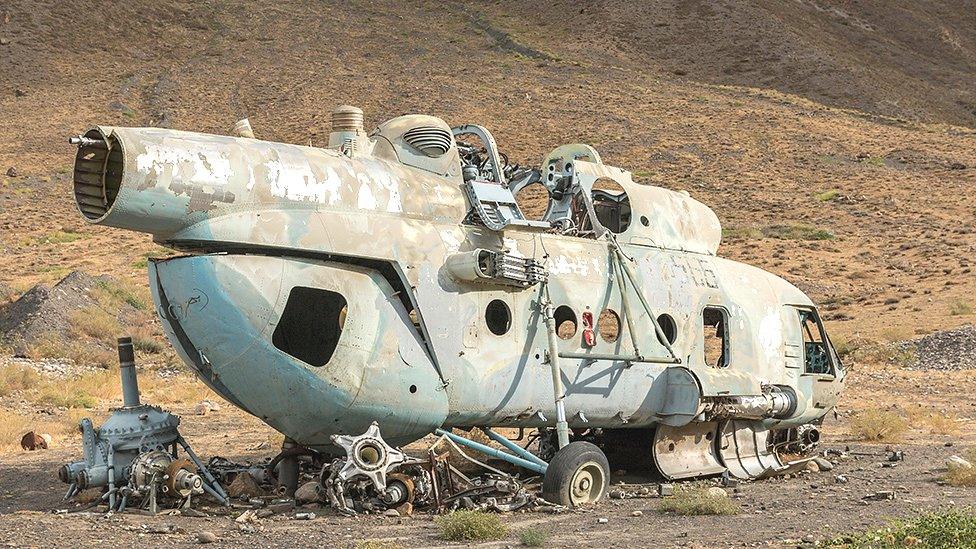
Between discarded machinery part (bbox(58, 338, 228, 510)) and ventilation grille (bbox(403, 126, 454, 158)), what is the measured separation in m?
3.80

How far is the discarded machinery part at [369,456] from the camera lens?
1177 centimetres

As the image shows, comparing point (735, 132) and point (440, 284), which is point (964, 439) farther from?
point (735, 132)

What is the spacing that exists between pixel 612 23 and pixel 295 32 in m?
21.2

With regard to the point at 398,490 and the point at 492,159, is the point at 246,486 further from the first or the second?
the point at 492,159

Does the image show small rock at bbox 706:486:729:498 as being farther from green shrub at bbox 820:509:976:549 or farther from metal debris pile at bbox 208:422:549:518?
green shrub at bbox 820:509:976:549

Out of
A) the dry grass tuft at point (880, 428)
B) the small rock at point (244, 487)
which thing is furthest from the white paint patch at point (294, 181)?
the dry grass tuft at point (880, 428)

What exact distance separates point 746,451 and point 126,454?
26.5ft

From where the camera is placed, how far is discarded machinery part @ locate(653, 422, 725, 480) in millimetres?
14961

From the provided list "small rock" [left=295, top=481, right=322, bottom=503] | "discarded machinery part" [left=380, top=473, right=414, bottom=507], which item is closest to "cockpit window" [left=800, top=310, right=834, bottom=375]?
"discarded machinery part" [left=380, top=473, right=414, bottom=507]

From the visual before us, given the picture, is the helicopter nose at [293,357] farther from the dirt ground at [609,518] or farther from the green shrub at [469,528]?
the green shrub at [469,528]

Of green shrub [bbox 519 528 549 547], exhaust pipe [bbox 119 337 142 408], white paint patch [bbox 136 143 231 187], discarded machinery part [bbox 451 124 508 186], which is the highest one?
discarded machinery part [bbox 451 124 508 186]

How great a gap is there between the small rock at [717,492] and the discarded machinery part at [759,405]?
108 centimetres

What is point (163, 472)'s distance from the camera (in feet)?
39.6

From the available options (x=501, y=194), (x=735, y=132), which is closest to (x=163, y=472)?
(x=501, y=194)
